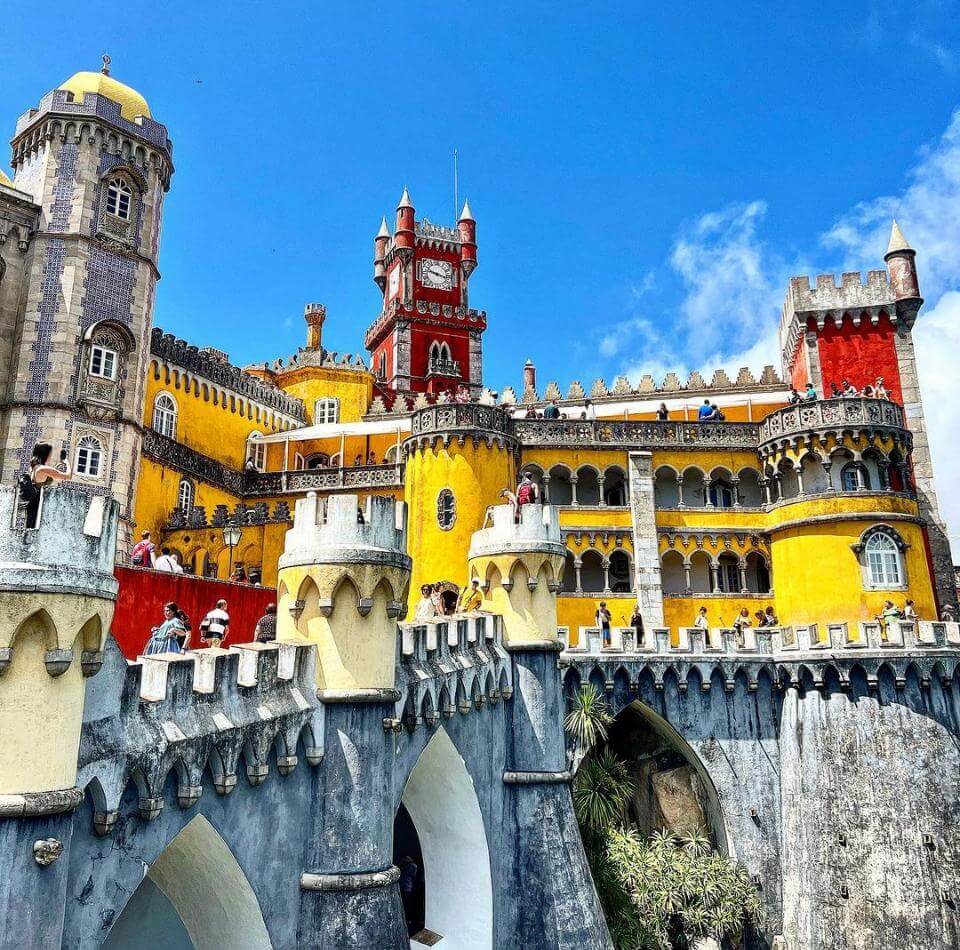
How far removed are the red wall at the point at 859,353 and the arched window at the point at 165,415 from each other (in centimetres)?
2780

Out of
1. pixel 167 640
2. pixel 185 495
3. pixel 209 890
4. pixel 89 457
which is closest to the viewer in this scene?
pixel 209 890

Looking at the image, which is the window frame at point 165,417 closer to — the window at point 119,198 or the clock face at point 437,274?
the window at point 119,198

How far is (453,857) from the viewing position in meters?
17.2

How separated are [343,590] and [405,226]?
5170cm

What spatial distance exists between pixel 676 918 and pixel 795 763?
6.19 m

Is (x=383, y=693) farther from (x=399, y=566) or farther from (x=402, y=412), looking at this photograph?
(x=402, y=412)

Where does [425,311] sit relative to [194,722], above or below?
above

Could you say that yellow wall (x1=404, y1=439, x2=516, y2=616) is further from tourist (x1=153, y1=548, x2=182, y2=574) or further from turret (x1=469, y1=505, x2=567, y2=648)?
tourist (x1=153, y1=548, x2=182, y2=574)

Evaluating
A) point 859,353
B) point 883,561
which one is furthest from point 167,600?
point 859,353

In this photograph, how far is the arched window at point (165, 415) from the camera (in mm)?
35531

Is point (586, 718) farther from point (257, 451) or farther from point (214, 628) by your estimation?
point (257, 451)

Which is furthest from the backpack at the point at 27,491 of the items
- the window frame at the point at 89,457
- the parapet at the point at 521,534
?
the window frame at the point at 89,457

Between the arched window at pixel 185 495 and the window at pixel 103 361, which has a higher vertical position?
the window at pixel 103 361

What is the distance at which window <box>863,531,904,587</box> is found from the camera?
96.7ft
